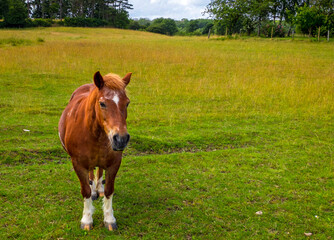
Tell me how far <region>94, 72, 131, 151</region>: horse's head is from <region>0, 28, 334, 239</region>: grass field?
1545 mm

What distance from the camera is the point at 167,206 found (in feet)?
15.1

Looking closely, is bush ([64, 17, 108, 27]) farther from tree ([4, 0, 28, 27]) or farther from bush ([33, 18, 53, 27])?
tree ([4, 0, 28, 27])

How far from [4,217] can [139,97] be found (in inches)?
304

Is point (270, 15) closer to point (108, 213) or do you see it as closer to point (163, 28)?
point (163, 28)

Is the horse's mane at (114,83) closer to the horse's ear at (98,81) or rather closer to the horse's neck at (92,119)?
the horse's ear at (98,81)

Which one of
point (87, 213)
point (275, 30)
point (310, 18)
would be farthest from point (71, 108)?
point (275, 30)

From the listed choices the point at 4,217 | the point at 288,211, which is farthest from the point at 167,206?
the point at 4,217

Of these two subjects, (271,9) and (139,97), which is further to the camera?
(271,9)

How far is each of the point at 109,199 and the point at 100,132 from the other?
1.03 metres

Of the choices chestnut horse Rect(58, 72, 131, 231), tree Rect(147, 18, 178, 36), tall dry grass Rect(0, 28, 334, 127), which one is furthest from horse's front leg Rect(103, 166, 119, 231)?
tree Rect(147, 18, 178, 36)

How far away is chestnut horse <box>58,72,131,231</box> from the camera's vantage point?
3211 mm

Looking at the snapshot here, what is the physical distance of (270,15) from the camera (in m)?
47.2

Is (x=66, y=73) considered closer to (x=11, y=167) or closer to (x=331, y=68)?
(x=11, y=167)

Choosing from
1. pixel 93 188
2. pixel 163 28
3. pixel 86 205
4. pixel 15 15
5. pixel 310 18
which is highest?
pixel 163 28
